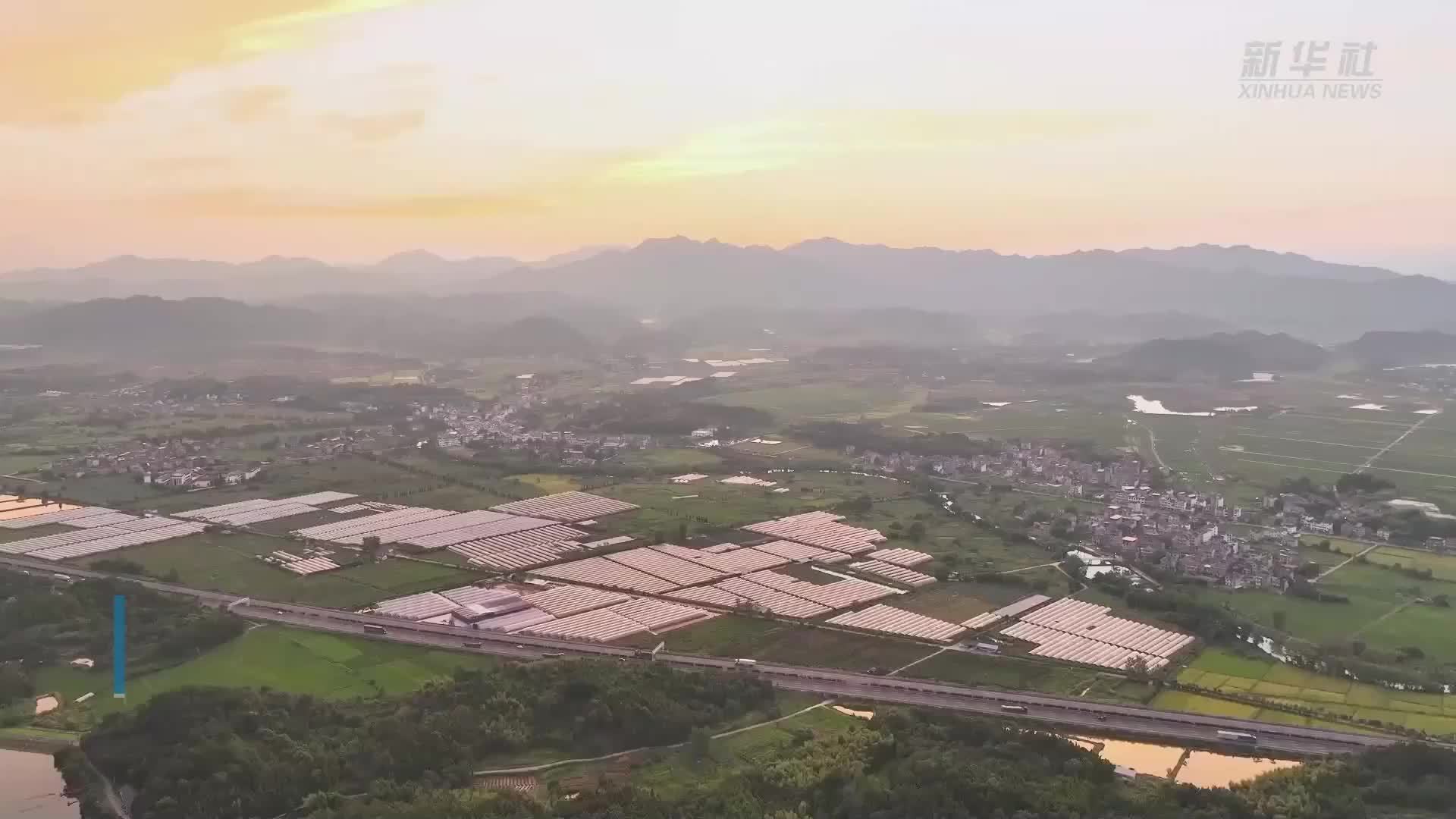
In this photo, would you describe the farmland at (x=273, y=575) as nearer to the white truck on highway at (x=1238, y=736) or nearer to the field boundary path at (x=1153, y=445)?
the white truck on highway at (x=1238, y=736)

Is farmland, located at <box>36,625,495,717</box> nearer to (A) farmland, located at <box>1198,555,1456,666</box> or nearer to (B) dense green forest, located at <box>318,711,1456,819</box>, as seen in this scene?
(B) dense green forest, located at <box>318,711,1456,819</box>

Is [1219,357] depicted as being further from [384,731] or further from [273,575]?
[384,731]

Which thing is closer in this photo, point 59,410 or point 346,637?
point 346,637

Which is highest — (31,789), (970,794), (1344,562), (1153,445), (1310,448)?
(1310,448)

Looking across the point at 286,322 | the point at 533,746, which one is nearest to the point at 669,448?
the point at 533,746

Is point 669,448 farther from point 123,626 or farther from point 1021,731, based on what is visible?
point 1021,731

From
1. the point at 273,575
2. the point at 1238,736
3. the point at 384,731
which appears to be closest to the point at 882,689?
the point at 1238,736
